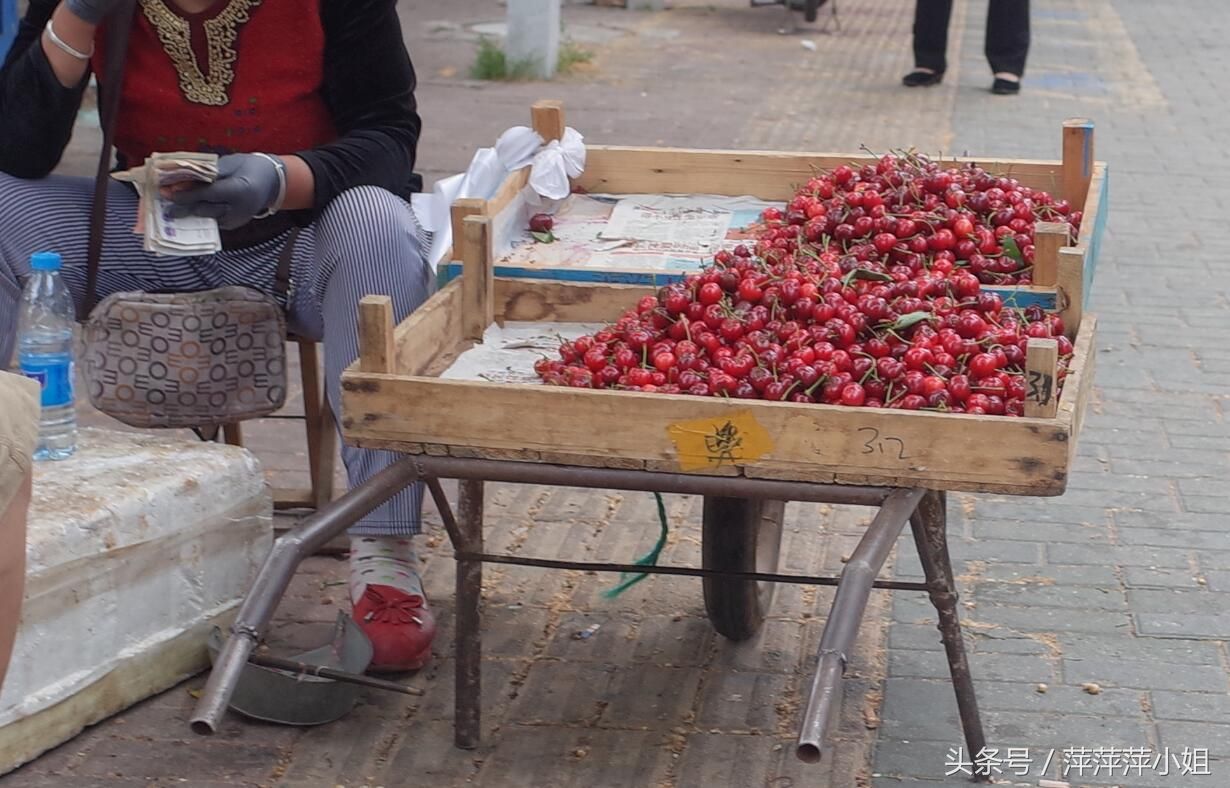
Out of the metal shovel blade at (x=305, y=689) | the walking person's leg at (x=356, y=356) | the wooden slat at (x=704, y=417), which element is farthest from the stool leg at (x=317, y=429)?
the wooden slat at (x=704, y=417)

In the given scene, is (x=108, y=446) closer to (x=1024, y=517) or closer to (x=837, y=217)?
(x=837, y=217)

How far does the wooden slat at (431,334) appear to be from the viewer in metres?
2.71

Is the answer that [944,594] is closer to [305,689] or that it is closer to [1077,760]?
[1077,760]

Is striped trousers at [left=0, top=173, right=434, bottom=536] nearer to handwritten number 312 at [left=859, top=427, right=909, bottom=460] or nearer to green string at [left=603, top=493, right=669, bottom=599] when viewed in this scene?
green string at [left=603, top=493, right=669, bottom=599]

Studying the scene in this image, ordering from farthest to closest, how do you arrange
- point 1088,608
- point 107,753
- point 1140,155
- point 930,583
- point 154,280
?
1. point 1140,155
2. point 1088,608
3. point 154,280
4. point 107,753
5. point 930,583

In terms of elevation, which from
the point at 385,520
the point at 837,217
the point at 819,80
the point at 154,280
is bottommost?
the point at 819,80

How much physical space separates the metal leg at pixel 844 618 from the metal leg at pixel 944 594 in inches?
10.8

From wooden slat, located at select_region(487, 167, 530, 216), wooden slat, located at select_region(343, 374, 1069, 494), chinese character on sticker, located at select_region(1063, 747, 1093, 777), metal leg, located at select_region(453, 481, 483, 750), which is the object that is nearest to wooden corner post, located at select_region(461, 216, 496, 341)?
wooden slat, located at select_region(487, 167, 530, 216)

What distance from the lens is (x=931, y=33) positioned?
10.5 m

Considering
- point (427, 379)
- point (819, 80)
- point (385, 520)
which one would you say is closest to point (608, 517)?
point (385, 520)

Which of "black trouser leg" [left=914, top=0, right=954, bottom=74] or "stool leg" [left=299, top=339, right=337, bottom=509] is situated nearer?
"stool leg" [left=299, top=339, right=337, bottom=509]

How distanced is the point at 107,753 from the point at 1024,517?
230 centimetres

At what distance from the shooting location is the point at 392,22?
11.3ft

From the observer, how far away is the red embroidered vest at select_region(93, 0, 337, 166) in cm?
331
